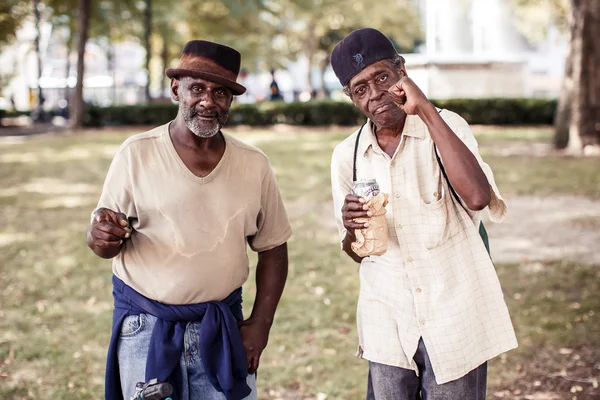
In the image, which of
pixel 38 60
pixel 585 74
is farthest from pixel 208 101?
pixel 38 60

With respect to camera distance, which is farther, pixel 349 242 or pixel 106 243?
pixel 349 242

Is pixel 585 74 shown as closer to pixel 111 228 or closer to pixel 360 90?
pixel 360 90

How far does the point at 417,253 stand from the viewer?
302cm

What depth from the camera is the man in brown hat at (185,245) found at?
3.14 meters

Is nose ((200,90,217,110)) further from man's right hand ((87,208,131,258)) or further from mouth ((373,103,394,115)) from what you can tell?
mouth ((373,103,394,115))

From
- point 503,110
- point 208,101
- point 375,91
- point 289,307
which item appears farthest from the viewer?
point 503,110

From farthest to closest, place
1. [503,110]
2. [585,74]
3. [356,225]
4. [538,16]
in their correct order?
[538,16] → [503,110] → [585,74] → [356,225]

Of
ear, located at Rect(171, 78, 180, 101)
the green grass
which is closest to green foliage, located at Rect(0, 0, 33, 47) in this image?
the green grass

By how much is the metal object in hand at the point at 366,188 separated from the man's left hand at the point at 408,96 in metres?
0.30

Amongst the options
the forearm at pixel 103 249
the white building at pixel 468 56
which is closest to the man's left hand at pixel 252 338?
the forearm at pixel 103 249

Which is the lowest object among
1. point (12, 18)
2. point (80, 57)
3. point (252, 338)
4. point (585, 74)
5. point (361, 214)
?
point (252, 338)

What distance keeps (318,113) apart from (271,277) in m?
23.0

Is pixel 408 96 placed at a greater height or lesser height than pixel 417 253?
greater

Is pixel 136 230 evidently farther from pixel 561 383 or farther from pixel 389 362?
pixel 561 383
